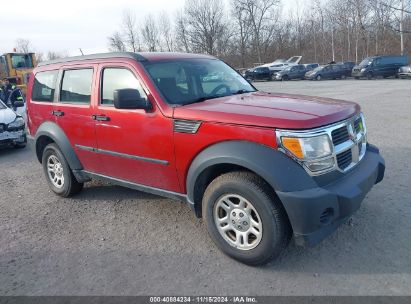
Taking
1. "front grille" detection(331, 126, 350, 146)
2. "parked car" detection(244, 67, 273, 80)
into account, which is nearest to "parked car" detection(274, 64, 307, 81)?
"parked car" detection(244, 67, 273, 80)

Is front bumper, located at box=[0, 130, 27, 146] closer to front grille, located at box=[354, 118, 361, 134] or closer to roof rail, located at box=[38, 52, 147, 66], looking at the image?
roof rail, located at box=[38, 52, 147, 66]

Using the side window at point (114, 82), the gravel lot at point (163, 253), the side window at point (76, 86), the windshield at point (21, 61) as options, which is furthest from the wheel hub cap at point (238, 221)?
the windshield at point (21, 61)

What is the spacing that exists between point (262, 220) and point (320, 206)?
51cm

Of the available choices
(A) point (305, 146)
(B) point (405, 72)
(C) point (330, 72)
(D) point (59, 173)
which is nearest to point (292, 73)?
(C) point (330, 72)

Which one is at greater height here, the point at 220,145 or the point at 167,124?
the point at 167,124

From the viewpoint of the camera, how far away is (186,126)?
346 cm

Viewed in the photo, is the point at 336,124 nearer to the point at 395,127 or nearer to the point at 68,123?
the point at 68,123

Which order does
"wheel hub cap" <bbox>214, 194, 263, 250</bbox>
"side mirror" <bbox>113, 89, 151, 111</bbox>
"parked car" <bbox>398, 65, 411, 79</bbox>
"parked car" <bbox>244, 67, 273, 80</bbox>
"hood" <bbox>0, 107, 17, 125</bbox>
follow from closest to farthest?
1. "wheel hub cap" <bbox>214, 194, 263, 250</bbox>
2. "side mirror" <bbox>113, 89, 151, 111</bbox>
3. "hood" <bbox>0, 107, 17, 125</bbox>
4. "parked car" <bbox>398, 65, 411, 79</bbox>
5. "parked car" <bbox>244, 67, 273, 80</bbox>

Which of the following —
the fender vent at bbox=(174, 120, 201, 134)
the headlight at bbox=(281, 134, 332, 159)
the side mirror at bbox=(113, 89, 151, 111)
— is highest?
the side mirror at bbox=(113, 89, 151, 111)

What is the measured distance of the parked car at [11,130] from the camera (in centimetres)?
859

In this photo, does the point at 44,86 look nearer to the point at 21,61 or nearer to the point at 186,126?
the point at 186,126

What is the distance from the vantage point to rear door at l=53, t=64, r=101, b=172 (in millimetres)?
4461

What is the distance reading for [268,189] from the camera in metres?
3.12

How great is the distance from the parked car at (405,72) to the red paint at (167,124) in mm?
28228
